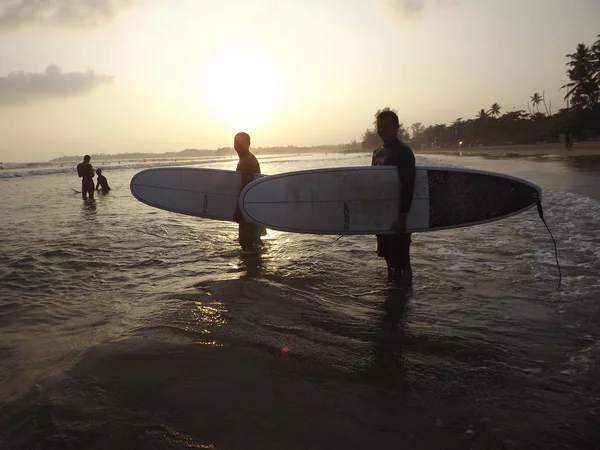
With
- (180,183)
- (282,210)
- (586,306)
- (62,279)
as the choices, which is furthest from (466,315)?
(180,183)

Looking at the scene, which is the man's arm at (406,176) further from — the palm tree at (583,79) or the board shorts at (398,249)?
the palm tree at (583,79)

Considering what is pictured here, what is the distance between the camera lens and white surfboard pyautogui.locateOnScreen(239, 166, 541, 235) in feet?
14.7

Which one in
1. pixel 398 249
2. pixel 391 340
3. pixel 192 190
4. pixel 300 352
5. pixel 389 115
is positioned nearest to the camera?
pixel 300 352

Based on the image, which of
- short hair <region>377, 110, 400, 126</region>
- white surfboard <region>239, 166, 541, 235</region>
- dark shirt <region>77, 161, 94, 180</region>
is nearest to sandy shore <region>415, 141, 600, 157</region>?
white surfboard <region>239, 166, 541, 235</region>

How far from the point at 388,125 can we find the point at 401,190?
0.73 m

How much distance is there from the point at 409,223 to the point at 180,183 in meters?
4.25

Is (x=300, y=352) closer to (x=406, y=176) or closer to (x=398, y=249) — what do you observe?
(x=398, y=249)

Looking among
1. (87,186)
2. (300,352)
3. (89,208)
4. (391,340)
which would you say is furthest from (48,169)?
(391,340)

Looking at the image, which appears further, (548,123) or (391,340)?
(548,123)

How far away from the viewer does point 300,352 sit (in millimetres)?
2836

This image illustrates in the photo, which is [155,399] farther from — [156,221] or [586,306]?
[156,221]

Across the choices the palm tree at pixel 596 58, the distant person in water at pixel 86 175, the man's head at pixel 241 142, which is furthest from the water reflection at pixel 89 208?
the palm tree at pixel 596 58

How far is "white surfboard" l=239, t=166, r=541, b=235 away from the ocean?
71cm

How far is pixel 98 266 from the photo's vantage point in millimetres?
5375
